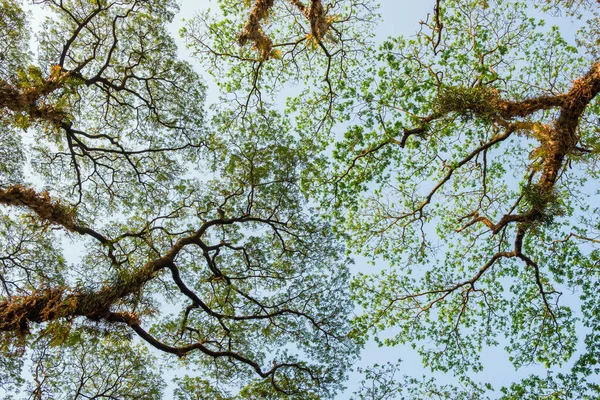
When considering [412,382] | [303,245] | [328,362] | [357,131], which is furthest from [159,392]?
[357,131]

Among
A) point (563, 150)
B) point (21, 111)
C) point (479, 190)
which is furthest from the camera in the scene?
point (479, 190)

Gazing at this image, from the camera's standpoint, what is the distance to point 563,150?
8.81 m

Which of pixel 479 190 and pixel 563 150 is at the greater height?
pixel 479 190

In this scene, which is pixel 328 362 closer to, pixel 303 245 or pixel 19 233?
pixel 303 245

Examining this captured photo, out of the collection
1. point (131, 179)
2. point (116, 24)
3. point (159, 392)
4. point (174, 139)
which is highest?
point (116, 24)

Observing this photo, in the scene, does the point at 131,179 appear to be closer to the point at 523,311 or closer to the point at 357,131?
the point at 357,131

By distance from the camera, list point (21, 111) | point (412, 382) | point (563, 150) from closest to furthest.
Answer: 1. point (21, 111)
2. point (563, 150)
3. point (412, 382)

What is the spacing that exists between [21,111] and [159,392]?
25.3ft

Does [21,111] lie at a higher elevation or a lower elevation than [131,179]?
lower

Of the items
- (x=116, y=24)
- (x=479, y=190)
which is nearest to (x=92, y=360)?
(x=116, y=24)

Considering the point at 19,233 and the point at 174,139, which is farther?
the point at 174,139

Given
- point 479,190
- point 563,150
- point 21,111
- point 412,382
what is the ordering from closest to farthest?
point 21,111
point 563,150
point 412,382
point 479,190

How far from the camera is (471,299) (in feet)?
38.4

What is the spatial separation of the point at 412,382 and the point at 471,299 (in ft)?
8.87
